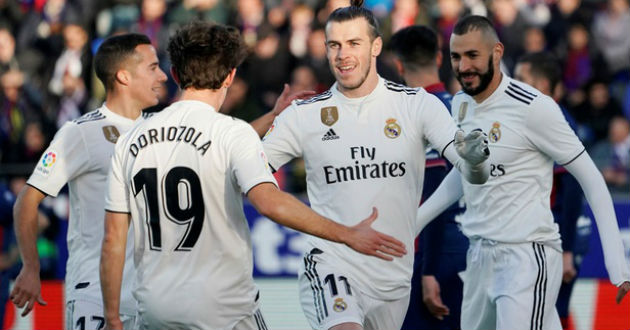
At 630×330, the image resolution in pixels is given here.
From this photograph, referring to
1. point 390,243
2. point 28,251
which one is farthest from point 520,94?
point 28,251

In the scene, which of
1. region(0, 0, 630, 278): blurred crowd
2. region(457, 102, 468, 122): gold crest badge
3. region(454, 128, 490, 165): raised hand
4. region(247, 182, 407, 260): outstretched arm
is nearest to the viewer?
region(247, 182, 407, 260): outstretched arm

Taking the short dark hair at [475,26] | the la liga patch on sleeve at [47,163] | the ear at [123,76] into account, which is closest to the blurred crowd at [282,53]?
the short dark hair at [475,26]

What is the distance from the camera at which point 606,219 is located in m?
6.90

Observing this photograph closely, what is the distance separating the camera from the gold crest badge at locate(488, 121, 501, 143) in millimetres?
7184

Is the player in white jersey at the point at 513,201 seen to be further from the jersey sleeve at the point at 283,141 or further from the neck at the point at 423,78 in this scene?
the jersey sleeve at the point at 283,141

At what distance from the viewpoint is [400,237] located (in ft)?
21.7

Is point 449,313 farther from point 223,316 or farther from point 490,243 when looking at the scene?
point 223,316

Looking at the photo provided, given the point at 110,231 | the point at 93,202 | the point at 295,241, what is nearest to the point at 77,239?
the point at 93,202

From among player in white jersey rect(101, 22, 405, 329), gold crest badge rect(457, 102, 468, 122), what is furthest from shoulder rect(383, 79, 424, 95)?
player in white jersey rect(101, 22, 405, 329)

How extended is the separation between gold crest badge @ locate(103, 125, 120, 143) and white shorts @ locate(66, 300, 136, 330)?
104 centimetres

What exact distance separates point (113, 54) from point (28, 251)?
1469 mm

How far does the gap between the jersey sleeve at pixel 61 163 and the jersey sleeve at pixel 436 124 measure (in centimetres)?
214

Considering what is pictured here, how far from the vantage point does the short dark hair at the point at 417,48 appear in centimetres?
827

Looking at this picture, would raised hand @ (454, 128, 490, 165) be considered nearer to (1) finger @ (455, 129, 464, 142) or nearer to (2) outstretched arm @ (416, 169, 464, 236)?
(1) finger @ (455, 129, 464, 142)
